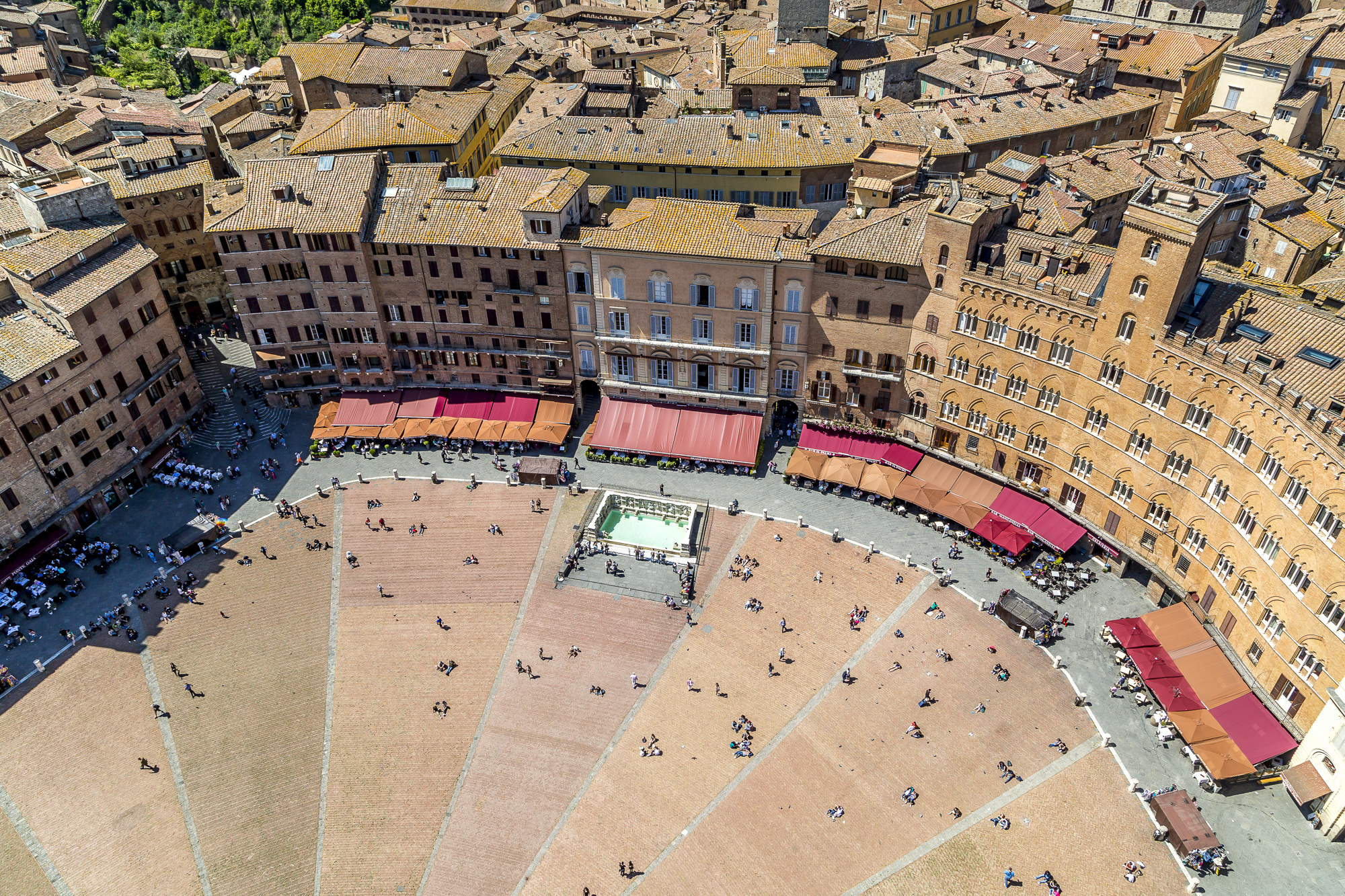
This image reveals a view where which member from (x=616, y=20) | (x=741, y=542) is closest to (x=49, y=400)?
(x=741, y=542)

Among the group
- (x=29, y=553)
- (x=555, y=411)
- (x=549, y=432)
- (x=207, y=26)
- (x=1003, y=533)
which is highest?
(x=207, y=26)

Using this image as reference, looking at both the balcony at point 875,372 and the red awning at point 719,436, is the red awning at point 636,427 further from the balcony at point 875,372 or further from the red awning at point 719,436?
the balcony at point 875,372

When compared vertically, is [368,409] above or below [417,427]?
above

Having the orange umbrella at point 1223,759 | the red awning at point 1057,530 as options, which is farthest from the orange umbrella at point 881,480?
the orange umbrella at point 1223,759

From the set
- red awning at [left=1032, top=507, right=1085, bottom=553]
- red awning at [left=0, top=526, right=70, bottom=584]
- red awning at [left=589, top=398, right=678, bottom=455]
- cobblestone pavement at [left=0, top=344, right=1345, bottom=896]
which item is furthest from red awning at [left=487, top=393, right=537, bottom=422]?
red awning at [left=1032, top=507, right=1085, bottom=553]

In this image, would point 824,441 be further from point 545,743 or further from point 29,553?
point 29,553

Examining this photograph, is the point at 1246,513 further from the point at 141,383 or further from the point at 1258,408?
the point at 141,383

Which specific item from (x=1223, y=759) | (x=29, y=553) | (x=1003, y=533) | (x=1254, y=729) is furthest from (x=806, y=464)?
(x=29, y=553)
